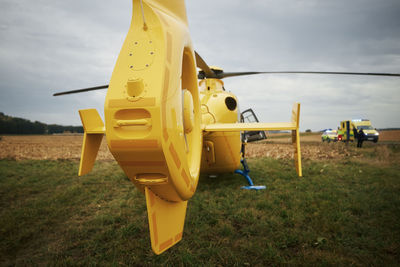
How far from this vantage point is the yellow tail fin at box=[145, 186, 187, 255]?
75.9 inches

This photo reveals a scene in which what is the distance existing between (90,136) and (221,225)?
271 centimetres

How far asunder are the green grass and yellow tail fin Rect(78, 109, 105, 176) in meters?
1.35

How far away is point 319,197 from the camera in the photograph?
5.34 m

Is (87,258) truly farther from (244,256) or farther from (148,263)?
(244,256)

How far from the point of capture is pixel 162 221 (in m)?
2.06

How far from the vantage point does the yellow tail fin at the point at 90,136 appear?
2.99 m

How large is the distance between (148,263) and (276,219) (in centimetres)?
250

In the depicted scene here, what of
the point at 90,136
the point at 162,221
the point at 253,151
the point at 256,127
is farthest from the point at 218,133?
the point at 253,151

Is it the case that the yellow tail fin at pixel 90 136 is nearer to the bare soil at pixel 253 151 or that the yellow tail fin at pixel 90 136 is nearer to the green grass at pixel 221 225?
the green grass at pixel 221 225

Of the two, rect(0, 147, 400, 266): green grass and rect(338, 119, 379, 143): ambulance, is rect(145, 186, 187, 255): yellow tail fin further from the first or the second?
rect(338, 119, 379, 143): ambulance

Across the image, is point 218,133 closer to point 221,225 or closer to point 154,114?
point 221,225

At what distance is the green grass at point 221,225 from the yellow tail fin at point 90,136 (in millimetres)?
1346

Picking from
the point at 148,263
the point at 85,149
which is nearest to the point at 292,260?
the point at 148,263

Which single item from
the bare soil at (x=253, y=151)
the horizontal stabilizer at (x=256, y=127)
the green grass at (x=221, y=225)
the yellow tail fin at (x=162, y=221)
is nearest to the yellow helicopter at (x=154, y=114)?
the yellow tail fin at (x=162, y=221)
